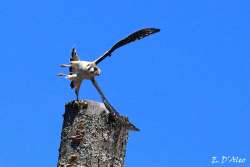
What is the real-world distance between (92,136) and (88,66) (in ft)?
3.39

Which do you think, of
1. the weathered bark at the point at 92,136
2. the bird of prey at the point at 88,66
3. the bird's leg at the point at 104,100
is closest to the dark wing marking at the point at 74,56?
the bird of prey at the point at 88,66

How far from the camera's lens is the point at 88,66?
8.62 meters

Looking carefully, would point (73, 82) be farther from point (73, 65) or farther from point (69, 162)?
point (69, 162)

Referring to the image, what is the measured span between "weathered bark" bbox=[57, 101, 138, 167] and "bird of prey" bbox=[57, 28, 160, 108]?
0.27 metres

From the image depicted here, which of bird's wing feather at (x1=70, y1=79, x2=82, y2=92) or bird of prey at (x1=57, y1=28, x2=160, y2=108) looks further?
bird's wing feather at (x1=70, y1=79, x2=82, y2=92)

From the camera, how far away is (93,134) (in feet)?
27.0

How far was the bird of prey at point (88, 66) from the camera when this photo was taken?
327 inches

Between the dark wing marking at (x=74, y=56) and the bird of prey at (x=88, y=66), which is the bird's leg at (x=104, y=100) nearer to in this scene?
the bird of prey at (x=88, y=66)

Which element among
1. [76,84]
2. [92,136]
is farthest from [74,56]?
[92,136]

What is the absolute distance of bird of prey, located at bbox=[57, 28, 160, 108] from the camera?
830 cm

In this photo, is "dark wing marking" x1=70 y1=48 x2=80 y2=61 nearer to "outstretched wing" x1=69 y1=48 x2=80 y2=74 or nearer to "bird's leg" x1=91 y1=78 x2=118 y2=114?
"outstretched wing" x1=69 y1=48 x2=80 y2=74

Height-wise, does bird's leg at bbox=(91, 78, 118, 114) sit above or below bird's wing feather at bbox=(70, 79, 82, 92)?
below

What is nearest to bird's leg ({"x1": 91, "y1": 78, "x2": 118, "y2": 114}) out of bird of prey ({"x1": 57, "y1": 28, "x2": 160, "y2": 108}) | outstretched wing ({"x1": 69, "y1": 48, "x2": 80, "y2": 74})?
bird of prey ({"x1": 57, "y1": 28, "x2": 160, "y2": 108})

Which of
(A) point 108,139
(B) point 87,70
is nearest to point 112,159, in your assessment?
(A) point 108,139
